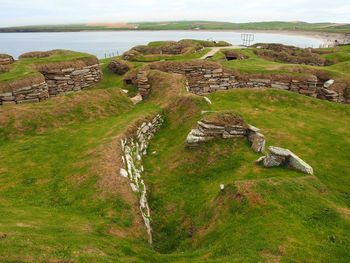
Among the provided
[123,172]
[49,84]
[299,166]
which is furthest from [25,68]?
[299,166]

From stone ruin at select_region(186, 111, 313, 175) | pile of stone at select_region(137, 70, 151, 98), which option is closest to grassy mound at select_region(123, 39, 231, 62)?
pile of stone at select_region(137, 70, 151, 98)

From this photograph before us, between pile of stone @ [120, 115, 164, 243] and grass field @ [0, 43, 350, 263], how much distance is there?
60cm

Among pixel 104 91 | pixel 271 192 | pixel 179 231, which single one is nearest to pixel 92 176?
pixel 179 231

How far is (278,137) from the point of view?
723 inches

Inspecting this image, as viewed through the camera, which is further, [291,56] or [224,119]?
[291,56]

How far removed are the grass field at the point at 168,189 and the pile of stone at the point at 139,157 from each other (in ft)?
1.97

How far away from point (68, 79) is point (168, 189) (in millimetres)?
23962

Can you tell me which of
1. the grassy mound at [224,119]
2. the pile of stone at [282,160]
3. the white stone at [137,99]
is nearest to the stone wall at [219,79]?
the white stone at [137,99]

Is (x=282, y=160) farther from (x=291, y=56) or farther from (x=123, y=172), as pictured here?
(x=291, y=56)

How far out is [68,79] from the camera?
29.7m

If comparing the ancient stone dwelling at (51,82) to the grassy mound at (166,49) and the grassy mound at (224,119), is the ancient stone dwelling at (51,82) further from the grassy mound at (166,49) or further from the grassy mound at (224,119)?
the grassy mound at (224,119)

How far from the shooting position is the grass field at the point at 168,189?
754 cm

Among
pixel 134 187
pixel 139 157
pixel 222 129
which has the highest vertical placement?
pixel 222 129

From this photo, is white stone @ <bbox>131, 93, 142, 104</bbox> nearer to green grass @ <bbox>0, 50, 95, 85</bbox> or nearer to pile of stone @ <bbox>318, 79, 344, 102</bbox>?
green grass @ <bbox>0, 50, 95, 85</bbox>
